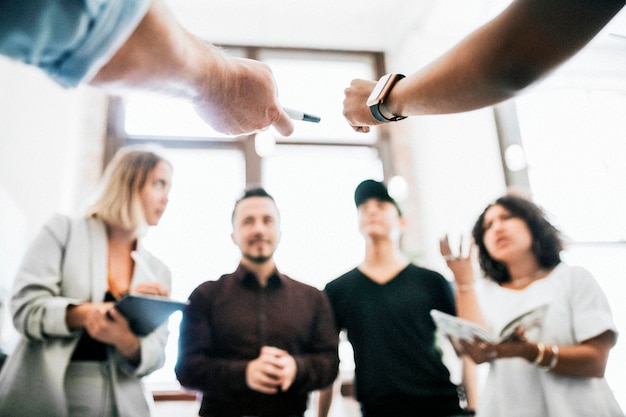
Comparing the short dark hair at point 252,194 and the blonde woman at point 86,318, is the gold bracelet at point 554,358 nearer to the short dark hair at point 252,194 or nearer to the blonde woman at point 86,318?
the short dark hair at point 252,194

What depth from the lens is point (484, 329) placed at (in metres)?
1.71

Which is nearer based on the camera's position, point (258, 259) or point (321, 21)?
point (258, 259)

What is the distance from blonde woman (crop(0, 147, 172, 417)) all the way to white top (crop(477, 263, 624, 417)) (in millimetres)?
1405

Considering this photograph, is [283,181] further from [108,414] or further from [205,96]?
[205,96]

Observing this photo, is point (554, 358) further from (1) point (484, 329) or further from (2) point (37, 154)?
(2) point (37, 154)

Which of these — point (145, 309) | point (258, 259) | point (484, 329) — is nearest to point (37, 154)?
point (258, 259)

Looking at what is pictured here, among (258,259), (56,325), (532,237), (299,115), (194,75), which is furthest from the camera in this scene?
(532,237)

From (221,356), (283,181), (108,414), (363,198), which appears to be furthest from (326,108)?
(108,414)

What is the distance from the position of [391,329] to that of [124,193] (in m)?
1.27

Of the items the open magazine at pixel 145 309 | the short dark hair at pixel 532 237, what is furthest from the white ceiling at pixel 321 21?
the open magazine at pixel 145 309

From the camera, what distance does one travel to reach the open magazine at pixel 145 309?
1416 mm

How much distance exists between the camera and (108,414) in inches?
58.2

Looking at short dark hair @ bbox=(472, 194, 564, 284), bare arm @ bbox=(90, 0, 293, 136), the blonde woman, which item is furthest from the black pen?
short dark hair @ bbox=(472, 194, 564, 284)

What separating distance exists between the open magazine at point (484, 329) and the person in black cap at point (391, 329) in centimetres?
24
